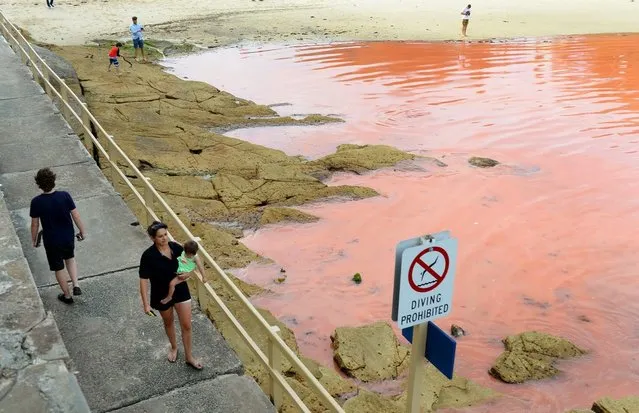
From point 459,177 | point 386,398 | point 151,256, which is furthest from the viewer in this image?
point 459,177

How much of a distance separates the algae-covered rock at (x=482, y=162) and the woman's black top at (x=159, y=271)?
1197 cm

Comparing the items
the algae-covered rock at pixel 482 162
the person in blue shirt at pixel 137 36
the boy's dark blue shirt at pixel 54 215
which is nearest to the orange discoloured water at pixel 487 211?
the algae-covered rock at pixel 482 162

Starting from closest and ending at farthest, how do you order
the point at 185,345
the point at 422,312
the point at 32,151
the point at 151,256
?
the point at 422,312
the point at 151,256
the point at 185,345
the point at 32,151

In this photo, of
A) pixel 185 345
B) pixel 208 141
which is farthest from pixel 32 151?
pixel 185 345

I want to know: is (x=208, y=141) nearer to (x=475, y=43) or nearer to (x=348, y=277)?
(x=348, y=277)

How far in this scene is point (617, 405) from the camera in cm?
722

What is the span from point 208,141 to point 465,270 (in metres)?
7.37

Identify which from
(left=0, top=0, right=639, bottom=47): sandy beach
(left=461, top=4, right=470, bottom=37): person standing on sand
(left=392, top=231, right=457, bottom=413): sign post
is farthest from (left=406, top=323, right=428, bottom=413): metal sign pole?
(left=461, top=4, right=470, bottom=37): person standing on sand

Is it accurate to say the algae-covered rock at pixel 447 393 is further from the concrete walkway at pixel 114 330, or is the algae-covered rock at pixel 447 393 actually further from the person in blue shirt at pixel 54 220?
the person in blue shirt at pixel 54 220

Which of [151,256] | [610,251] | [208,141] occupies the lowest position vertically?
[610,251]

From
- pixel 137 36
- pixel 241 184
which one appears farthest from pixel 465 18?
pixel 241 184

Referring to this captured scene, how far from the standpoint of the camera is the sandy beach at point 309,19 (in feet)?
115

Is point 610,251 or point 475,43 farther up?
point 475,43

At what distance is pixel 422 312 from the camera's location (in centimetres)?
378
